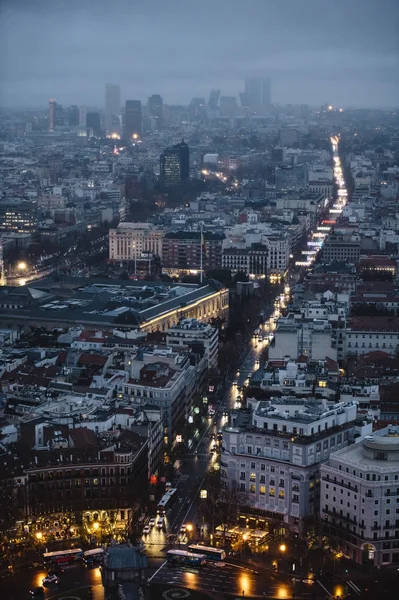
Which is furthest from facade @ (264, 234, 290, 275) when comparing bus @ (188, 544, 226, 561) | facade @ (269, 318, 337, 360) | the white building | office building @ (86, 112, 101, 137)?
office building @ (86, 112, 101, 137)

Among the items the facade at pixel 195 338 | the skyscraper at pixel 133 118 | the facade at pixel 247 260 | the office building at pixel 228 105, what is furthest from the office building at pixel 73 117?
the facade at pixel 195 338

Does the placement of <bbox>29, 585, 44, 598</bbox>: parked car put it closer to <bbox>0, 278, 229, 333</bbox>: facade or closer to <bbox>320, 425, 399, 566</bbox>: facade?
<bbox>320, 425, 399, 566</bbox>: facade

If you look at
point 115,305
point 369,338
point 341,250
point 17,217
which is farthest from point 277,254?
point 369,338

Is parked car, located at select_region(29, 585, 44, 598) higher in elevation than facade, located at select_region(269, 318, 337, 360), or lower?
lower

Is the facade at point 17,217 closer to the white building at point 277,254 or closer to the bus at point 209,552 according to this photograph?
the white building at point 277,254

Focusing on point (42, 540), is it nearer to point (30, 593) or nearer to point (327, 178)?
point (30, 593)

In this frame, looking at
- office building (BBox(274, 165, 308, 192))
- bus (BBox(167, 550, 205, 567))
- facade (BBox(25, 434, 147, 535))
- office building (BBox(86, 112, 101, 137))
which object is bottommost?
bus (BBox(167, 550, 205, 567))

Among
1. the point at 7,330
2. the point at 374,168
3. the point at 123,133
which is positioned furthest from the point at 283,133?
the point at 7,330
